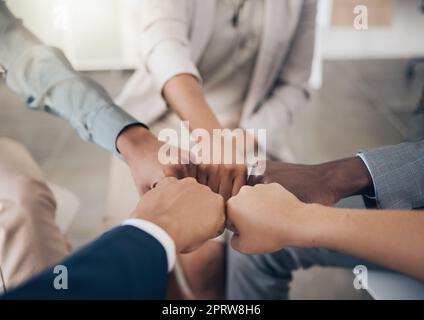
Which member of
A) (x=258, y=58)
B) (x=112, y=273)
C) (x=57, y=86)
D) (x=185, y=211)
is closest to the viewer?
(x=112, y=273)

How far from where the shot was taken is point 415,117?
731 mm

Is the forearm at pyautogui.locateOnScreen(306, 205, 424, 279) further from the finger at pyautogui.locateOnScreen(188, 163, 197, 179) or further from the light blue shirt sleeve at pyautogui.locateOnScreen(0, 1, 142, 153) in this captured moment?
the light blue shirt sleeve at pyautogui.locateOnScreen(0, 1, 142, 153)

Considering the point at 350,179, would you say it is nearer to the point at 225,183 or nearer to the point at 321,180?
the point at 321,180

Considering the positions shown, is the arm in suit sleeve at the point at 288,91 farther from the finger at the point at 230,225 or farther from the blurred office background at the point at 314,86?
the finger at the point at 230,225

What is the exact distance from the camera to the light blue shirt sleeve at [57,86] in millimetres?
629

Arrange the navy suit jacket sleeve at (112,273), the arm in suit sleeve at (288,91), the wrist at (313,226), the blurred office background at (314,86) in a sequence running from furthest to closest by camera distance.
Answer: the arm in suit sleeve at (288,91) < the blurred office background at (314,86) < the wrist at (313,226) < the navy suit jacket sleeve at (112,273)

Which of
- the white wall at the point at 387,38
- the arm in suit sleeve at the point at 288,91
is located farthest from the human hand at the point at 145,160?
the white wall at the point at 387,38

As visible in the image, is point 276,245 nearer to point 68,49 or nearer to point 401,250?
point 401,250

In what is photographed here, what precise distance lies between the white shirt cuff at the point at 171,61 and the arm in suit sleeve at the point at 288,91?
0.16 m

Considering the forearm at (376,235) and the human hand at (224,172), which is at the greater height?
the human hand at (224,172)

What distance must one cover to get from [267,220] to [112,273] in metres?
0.20

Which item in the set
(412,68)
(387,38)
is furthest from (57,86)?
(412,68)

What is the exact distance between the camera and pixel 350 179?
2.00 feet
